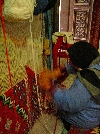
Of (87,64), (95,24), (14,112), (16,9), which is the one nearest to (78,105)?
(87,64)

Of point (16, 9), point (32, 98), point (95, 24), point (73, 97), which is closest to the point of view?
point (16, 9)

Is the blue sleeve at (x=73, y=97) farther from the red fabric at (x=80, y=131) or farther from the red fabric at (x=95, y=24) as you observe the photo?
the red fabric at (x=95, y=24)

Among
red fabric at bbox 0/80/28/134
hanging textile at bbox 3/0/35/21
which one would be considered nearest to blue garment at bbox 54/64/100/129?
red fabric at bbox 0/80/28/134

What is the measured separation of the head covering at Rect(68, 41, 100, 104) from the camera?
4.46 ft

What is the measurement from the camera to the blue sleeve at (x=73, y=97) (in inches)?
53.3

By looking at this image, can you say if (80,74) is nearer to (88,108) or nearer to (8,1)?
(88,108)

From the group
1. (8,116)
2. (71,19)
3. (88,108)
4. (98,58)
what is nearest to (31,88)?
(8,116)

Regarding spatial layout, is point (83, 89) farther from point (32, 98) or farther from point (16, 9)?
point (16, 9)

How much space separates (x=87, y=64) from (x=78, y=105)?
0.29 meters

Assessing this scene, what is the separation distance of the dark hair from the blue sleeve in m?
0.13

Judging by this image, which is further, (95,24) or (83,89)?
(95,24)

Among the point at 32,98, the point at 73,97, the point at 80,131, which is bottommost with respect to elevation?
the point at 80,131

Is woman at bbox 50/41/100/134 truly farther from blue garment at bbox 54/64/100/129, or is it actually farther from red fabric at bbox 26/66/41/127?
red fabric at bbox 26/66/41/127

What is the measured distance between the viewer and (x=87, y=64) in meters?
1.41
